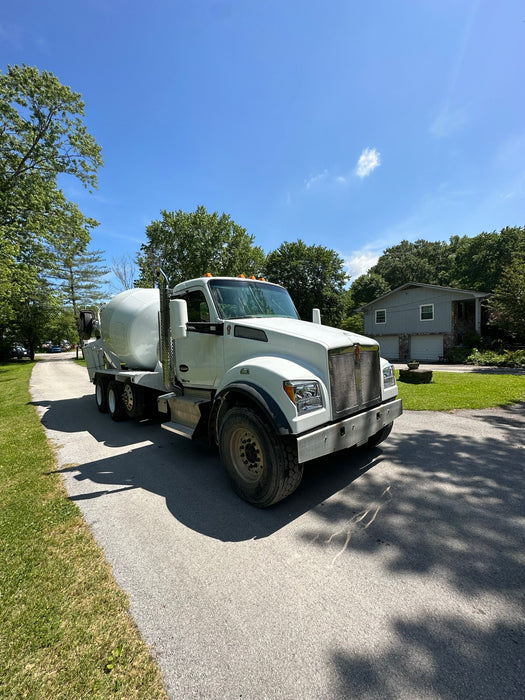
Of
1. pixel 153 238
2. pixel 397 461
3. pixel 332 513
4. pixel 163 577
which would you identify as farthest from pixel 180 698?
pixel 153 238

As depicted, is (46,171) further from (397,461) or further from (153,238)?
(397,461)

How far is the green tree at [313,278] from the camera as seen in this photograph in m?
35.7

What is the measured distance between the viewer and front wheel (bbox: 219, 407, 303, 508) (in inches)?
118

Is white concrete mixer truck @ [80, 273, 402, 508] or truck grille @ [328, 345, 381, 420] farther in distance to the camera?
truck grille @ [328, 345, 381, 420]

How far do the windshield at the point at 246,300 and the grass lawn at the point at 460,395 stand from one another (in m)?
4.51

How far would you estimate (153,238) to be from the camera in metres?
32.5

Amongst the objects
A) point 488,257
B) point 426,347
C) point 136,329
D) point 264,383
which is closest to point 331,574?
point 264,383

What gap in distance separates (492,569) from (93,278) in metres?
46.4

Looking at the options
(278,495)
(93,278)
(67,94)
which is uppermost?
(67,94)

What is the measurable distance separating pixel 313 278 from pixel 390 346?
13123mm

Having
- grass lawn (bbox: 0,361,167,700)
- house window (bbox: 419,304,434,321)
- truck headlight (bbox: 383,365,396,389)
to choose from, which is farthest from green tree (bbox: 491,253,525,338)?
grass lawn (bbox: 0,361,167,700)

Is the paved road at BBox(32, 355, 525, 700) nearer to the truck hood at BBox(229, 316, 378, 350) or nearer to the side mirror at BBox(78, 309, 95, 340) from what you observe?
the truck hood at BBox(229, 316, 378, 350)

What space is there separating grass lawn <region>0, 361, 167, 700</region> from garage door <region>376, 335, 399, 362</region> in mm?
27900

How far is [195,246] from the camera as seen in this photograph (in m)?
31.0
